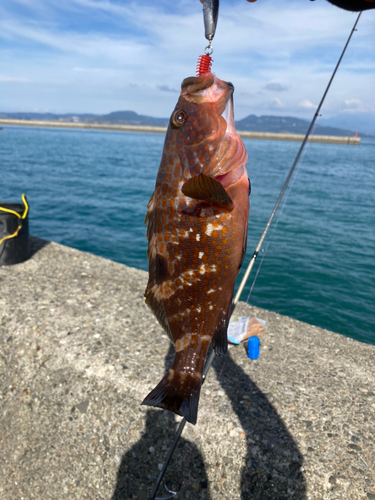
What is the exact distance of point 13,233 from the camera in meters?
6.18

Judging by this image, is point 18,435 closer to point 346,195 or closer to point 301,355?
point 301,355

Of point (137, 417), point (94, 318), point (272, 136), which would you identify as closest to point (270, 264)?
point (94, 318)

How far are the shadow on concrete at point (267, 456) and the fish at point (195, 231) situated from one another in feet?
6.16

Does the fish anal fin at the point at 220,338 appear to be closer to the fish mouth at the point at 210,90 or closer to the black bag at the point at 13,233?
the fish mouth at the point at 210,90

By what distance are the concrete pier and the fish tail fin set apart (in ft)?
6.25

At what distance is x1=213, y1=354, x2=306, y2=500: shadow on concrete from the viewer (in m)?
3.09

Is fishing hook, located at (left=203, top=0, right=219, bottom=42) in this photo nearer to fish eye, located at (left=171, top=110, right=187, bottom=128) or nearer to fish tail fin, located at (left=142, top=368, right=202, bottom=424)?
fish eye, located at (left=171, top=110, right=187, bottom=128)

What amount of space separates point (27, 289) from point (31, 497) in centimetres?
283

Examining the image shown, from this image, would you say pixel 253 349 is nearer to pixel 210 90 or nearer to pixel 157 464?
pixel 157 464

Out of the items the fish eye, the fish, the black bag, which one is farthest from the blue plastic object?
the black bag

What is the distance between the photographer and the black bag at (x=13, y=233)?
605 centimetres

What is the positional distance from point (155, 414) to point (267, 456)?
1.16m

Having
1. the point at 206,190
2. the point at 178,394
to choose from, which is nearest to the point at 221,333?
the point at 178,394

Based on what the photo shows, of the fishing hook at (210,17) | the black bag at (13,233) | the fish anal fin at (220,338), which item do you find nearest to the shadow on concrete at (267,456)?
the fish anal fin at (220,338)
